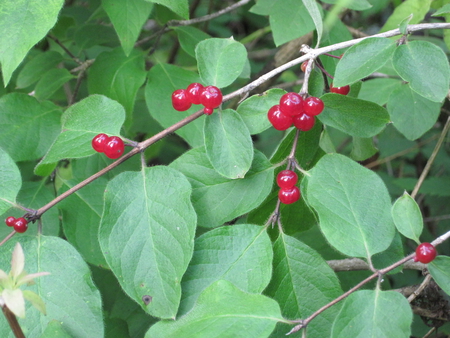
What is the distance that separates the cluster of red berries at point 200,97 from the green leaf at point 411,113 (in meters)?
0.69

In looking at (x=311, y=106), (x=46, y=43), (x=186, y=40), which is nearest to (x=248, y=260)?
(x=311, y=106)

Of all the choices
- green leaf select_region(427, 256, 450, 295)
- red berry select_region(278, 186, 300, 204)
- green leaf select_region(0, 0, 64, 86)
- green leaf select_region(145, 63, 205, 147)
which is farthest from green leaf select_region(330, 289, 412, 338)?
green leaf select_region(0, 0, 64, 86)

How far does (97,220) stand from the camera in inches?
49.3

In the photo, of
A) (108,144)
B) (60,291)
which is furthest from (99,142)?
(60,291)

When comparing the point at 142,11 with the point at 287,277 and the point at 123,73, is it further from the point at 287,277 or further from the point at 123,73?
the point at 287,277

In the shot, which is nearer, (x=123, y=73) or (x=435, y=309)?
(x=435, y=309)

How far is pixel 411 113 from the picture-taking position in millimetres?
1433

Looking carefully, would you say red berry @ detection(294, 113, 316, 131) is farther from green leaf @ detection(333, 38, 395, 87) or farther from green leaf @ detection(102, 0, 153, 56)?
green leaf @ detection(102, 0, 153, 56)

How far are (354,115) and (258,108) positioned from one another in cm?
21

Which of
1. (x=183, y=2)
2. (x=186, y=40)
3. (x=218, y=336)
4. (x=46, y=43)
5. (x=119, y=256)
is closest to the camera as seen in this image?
(x=218, y=336)

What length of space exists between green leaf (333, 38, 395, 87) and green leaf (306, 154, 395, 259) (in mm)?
163

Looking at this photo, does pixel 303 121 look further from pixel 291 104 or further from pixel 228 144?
pixel 228 144

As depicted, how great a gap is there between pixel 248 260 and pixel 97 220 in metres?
0.52

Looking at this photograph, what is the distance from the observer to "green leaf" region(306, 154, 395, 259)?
886 millimetres
